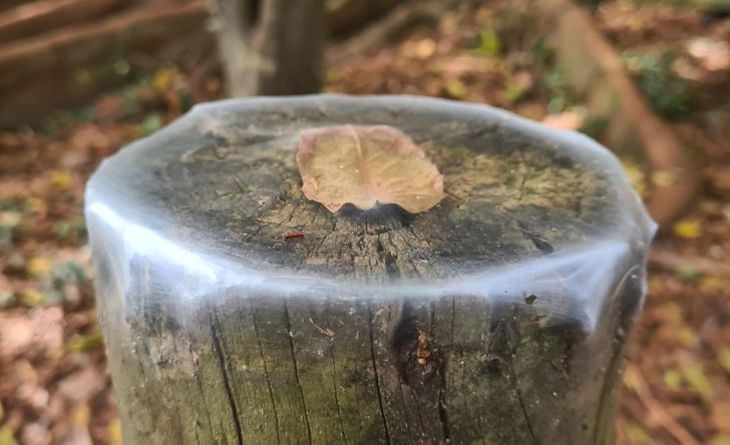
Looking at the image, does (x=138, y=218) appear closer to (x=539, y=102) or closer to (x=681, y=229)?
(x=681, y=229)

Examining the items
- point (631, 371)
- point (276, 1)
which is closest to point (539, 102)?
point (276, 1)

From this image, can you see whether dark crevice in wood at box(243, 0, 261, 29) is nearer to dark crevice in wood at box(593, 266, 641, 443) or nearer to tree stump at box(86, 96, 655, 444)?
tree stump at box(86, 96, 655, 444)

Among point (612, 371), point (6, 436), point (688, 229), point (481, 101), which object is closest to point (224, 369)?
point (612, 371)

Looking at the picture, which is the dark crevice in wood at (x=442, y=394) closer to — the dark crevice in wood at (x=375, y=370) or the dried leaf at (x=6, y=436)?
the dark crevice in wood at (x=375, y=370)

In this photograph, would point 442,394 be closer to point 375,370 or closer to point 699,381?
point 375,370

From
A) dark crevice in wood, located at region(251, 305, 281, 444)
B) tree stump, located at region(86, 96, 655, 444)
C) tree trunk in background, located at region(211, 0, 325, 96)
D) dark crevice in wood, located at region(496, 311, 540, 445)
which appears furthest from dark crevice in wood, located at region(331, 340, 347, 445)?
tree trunk in background, located at region(211, 0, 325, 96)
